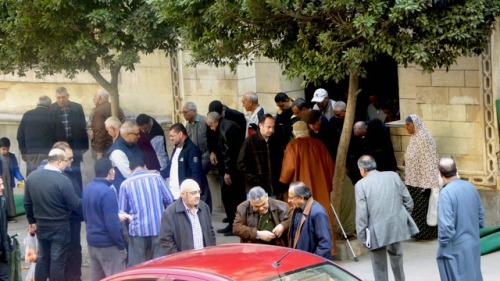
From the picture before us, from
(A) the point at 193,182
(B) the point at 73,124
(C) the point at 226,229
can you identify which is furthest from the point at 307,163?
(B) the point at 73,124

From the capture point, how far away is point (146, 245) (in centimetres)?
1225

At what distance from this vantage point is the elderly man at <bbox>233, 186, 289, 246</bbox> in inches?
423

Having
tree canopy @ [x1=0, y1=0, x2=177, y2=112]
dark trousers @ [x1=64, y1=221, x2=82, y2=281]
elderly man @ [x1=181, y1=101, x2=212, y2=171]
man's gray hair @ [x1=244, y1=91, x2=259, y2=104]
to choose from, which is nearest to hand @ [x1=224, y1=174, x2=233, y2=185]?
elderly man @ [x1=181, y1=101, x2=212, y2=171]

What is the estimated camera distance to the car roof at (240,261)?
7.93 m

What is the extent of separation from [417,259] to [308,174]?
182 centimetres

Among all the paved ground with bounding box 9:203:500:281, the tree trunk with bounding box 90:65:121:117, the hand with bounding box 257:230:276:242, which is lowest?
the paved ground with bounding box 9:203:500:281

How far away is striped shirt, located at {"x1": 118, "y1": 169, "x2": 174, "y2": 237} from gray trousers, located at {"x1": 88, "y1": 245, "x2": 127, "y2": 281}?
368mm

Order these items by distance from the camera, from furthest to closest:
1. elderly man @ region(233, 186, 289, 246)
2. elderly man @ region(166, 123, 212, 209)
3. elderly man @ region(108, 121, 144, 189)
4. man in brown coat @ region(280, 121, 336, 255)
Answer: elderly man @ region(166, 123, 212, 209) < elderly man @ region(108, 121, 144, 189) < man in brown coat @ region(280, 121, 336, 255) < elderly man @ region(233, 186, 289, 246)

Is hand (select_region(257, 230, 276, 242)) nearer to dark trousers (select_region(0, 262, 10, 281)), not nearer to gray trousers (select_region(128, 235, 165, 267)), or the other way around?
gray trousers (select_region(128, 235, 165, 267))

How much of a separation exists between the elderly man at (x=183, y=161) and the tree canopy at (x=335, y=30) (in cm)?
143

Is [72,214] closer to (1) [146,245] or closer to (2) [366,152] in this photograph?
(1) [146,245]

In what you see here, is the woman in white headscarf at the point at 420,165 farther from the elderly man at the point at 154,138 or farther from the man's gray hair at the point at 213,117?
the elderly man at the point at 154,138

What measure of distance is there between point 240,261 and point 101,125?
27.5ft

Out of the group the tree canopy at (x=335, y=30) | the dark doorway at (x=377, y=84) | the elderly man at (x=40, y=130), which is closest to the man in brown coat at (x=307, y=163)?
the tree canopy at (x=335, y=30)
